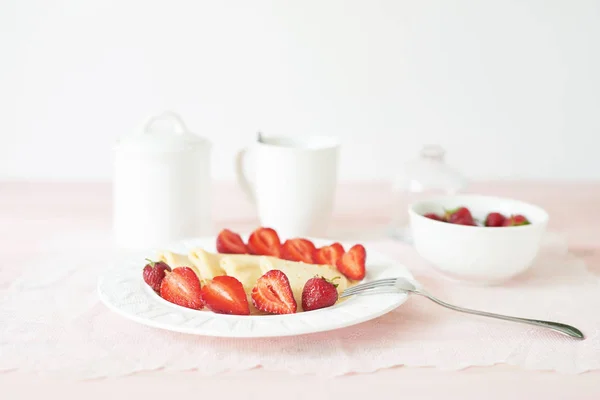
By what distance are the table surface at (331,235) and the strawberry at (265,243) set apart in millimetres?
317

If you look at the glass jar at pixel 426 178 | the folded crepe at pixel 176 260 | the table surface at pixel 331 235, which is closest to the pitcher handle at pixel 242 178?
the table surface at pixel 331 235

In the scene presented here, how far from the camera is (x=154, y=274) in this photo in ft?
3.28

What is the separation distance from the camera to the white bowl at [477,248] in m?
1.08

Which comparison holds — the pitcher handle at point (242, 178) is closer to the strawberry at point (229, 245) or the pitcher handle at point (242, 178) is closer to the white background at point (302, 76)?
the strawberry at point (229, 245)

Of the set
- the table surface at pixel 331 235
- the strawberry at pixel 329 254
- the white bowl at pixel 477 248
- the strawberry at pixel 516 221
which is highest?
the strawberry at pixel 516 221

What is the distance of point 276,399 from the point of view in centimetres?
76

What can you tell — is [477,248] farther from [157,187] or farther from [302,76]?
[302,76]

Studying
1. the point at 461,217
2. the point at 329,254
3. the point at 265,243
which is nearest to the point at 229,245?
the point at 265,243

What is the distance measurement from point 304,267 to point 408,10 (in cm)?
109

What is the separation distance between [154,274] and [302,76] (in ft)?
3.48

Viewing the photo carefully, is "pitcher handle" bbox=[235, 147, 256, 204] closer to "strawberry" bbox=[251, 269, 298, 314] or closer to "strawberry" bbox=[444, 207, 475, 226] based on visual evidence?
"strawberry" bbox=[444, 207, 475, 226]

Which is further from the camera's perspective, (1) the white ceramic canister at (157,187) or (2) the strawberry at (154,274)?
(1) the white ceramic canister at (157,187)

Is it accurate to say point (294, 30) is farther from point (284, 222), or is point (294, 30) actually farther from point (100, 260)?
point (100, 260)

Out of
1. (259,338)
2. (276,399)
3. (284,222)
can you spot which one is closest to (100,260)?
(284,222)
